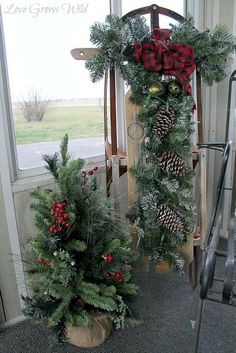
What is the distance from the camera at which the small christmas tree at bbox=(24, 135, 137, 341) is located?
1099 mm

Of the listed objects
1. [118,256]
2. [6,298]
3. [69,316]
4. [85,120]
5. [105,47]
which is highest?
[105,47]

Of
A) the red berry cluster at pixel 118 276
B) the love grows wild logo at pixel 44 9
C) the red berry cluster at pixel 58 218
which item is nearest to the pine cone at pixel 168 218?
the red berry cluster at pixel 118 276

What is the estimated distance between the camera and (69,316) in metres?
1.11

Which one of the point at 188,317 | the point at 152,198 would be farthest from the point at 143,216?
the point at 188,317

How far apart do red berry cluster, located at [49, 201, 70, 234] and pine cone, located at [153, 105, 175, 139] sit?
52cm

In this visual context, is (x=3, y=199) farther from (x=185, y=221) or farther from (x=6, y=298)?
(x=185, y=221)

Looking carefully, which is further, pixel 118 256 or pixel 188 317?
pixel 188 317

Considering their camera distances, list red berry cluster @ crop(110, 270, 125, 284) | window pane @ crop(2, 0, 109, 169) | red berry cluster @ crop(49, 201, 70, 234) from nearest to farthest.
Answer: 1. red berry cluster @ crop(49, 201, 70, 234)
2. red berry cluster @ crop(110, 270, 125, 284)
3. window pane @ crop(2, 0, 109, 169)

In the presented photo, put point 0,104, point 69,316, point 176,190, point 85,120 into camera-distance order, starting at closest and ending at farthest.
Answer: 1. point 69,316
2. point 0,104
3. point 176,190
4. point 85,120

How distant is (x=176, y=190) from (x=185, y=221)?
18cm

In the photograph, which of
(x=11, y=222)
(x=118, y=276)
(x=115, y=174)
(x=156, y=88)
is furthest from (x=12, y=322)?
(x=156, y=88)

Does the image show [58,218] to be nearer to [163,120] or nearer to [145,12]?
[163,120]

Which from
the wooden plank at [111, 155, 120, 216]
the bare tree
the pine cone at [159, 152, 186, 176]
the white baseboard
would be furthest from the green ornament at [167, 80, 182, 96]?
the white baseboard

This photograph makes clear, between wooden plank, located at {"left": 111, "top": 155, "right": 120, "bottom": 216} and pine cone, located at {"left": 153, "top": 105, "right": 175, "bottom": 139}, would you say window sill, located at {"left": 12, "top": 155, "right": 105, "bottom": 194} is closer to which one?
wooden plank, located at {"left": 111, "top": 155, "right": 120, "bottom": 216}
